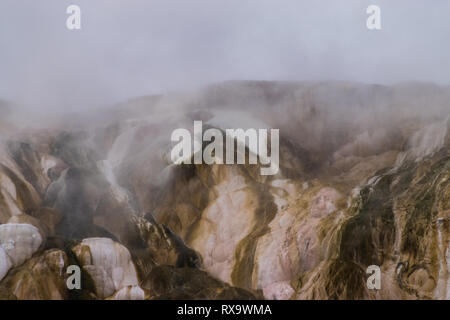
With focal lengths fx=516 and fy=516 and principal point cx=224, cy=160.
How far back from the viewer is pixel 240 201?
15648 millimetres

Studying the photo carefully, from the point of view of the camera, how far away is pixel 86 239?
13992 mm

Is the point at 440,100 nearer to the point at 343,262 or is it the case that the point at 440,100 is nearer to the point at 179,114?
the point at 343,262

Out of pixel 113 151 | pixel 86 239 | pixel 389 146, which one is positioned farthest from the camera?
pixel 113 151

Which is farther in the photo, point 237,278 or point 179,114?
point 179,114

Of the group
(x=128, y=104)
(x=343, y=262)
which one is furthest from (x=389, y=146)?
(x=128, y=104)

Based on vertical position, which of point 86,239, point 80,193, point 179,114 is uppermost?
point 179,114

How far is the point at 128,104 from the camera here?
65.1ft

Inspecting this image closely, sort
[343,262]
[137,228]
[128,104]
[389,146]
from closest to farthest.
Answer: [343,262] → [137,228] → [389,146] → [128,104]

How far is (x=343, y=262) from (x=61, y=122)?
1130 centimetres

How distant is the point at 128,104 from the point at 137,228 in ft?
21.2

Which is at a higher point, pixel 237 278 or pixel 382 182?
pixel 382 182

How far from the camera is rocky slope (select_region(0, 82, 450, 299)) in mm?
12984

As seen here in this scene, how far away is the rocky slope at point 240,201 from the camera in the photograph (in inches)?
511

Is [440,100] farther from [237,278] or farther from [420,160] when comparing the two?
[237,278]
